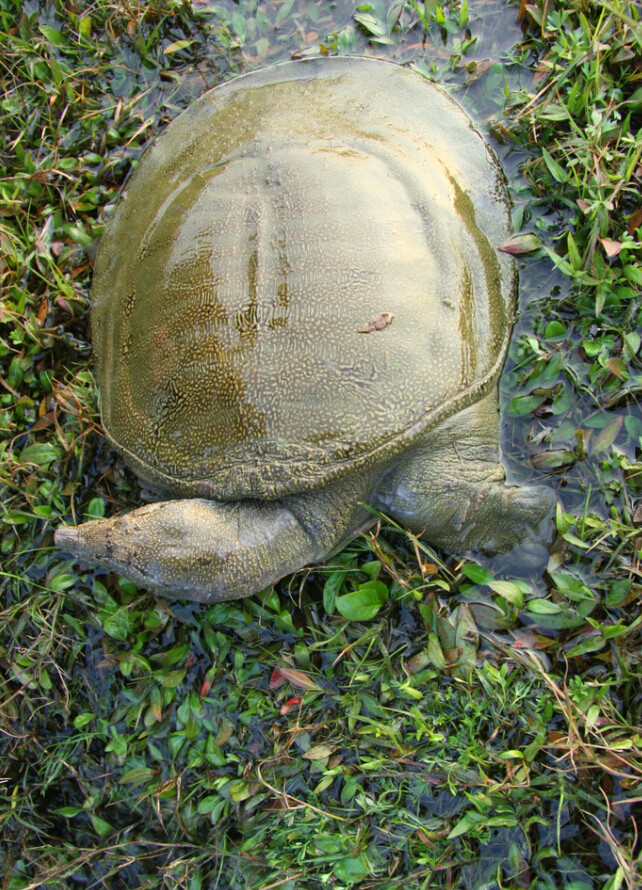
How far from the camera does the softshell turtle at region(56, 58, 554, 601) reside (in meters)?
1.93

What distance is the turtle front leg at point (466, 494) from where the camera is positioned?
7.04ft

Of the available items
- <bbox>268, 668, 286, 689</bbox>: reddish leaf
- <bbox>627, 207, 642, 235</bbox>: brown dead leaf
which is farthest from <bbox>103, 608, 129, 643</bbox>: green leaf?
<bbox>627, 207, 642, 235</bbox>: brown dead leaf

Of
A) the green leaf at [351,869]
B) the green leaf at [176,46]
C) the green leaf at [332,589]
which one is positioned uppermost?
Answer: the green leaf at [176,46]

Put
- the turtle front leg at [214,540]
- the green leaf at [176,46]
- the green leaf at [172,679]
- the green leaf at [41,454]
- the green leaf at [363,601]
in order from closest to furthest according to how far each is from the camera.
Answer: the turtle front leg at [214,540] < the green leaf at [363,601] < the green leaf at [172,679] < the green leaf at [41,454] < the green leaf at [176,46]

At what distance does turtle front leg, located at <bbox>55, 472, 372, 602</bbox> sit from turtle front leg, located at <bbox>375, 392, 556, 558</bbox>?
0.17 metres

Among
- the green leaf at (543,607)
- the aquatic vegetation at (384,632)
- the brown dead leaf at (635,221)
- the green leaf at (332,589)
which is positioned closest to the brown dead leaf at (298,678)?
the aquatic vegetation at (384,632)

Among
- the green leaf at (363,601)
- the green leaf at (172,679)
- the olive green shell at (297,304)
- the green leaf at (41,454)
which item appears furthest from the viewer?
the green leaf at (41,454)

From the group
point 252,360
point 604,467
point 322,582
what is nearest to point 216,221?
point 252,360

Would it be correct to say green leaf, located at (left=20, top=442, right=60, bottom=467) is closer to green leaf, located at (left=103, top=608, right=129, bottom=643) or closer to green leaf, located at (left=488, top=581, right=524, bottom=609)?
green leaf, located at (left=103, top=608, right=129, bottom=643)

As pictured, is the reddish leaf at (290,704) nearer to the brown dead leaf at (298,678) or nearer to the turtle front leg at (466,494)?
the brown dead leaf at (298,678)

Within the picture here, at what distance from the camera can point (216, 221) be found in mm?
2043

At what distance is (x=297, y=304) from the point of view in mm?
1924

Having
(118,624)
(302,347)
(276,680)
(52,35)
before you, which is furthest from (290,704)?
(52,35)

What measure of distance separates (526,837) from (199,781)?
1077 millimetres
